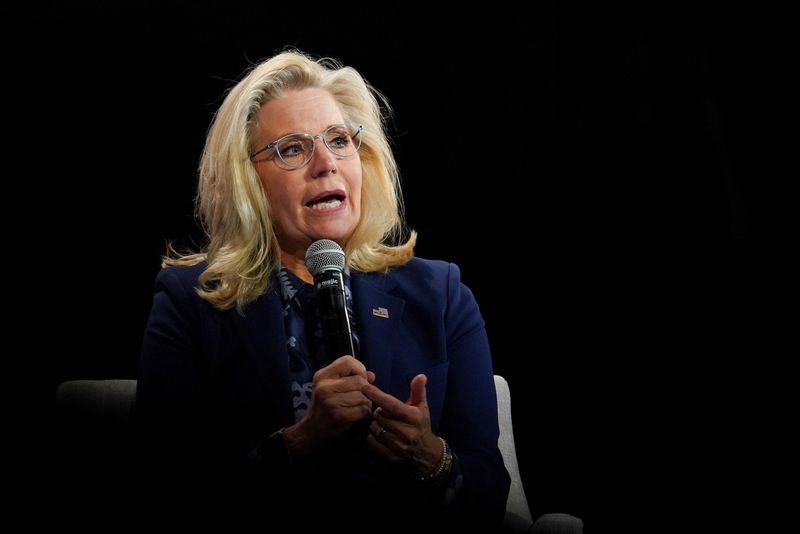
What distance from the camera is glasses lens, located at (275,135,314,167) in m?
1.68

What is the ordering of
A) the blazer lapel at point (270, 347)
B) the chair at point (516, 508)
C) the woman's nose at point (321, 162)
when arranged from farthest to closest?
the chair at point (516, 508) < the woman's nose at point (321, 162) < the blazer lapel at point (270, 347)

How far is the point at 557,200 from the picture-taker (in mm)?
2631

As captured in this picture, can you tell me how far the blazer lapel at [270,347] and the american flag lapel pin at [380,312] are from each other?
207 millimetres

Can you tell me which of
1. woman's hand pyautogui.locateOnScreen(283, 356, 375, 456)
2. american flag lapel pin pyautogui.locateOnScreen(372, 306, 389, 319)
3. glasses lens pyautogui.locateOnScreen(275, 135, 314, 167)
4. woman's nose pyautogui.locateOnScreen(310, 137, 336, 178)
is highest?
glasses lens pyautogui.locateOnScreen(275, 135, 314, 167)

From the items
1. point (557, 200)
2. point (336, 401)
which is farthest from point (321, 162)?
point (557, 200)

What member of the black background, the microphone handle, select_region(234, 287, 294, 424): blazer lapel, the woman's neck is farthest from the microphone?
the black background

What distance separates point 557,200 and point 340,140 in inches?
44.5

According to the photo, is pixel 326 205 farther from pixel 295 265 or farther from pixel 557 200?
pixel 557 200

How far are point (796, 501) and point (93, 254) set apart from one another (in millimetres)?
2319

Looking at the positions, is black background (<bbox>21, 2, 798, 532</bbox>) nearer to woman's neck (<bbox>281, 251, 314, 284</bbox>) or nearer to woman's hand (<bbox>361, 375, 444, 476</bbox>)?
woman's neck (<bbox>281, 251, 314, 284</bbox>)

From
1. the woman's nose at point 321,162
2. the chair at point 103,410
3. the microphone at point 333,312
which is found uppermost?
the woman's nose at point 321,162

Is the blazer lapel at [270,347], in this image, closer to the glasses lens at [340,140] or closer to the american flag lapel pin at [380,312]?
the american flag lapel pin at [380,312]

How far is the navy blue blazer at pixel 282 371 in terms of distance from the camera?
1.54 m

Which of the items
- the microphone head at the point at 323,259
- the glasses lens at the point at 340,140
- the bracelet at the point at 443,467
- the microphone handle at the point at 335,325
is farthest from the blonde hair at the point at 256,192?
the bracelet at the point at 443,467
